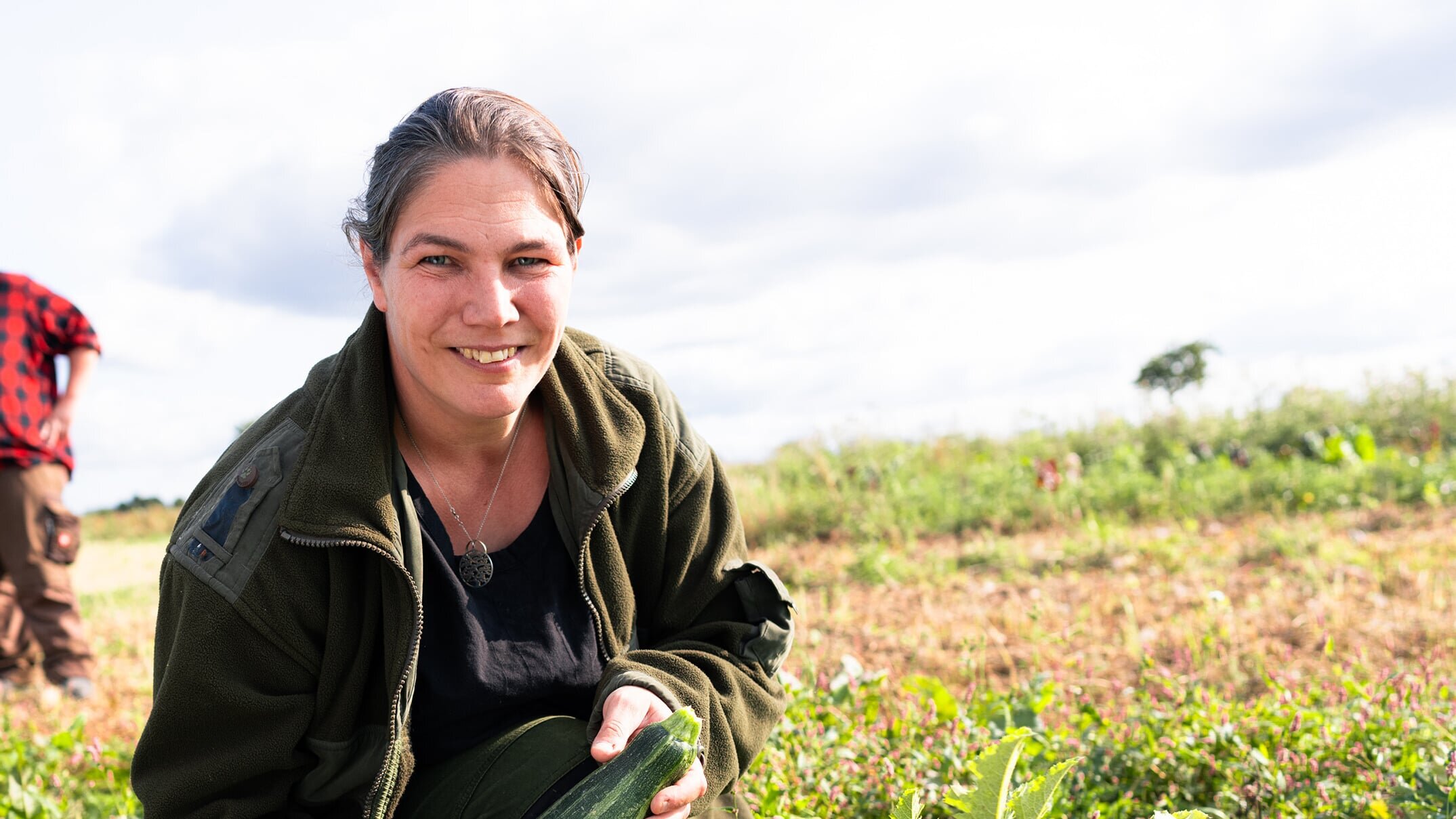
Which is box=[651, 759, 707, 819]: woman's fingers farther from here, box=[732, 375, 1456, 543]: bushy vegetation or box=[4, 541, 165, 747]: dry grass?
box=[732, 375, 1456, 543]: bushy vegetation

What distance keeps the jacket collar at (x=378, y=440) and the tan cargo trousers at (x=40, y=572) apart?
14.3 ft

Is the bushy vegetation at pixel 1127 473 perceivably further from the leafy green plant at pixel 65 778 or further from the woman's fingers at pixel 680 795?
the woman's fingers at pixel 680 795

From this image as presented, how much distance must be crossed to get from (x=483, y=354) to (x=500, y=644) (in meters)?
0.70

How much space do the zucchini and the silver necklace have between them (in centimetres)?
57

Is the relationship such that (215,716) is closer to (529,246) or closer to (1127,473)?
(529,246)

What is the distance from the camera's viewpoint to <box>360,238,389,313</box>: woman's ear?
263cm

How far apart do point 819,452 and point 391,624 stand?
346 inches

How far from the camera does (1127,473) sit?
10055 mm

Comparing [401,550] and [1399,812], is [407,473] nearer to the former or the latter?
[401,550]

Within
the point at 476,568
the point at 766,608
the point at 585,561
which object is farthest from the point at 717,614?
the point at 476,568

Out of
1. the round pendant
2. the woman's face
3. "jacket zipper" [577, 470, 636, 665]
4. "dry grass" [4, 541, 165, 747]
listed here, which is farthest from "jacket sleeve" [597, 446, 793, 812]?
"dry grass" [4, 541, 165, 747]

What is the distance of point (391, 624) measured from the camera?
252cm

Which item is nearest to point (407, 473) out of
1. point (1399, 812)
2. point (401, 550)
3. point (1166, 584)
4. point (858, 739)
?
point (401, 550)

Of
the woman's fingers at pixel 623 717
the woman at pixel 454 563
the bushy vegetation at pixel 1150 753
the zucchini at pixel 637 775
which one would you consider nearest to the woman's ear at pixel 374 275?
the woman at pixel 454 563
